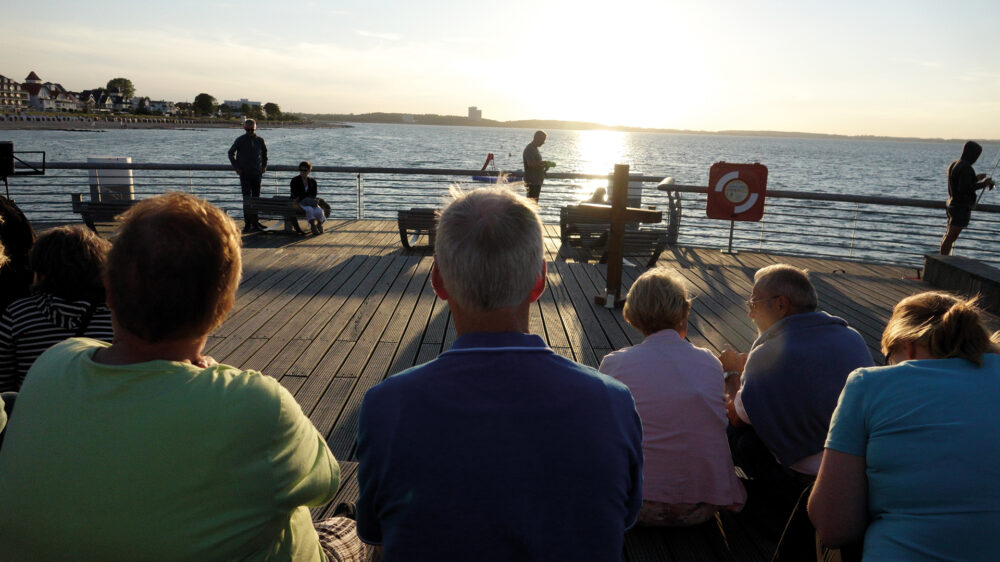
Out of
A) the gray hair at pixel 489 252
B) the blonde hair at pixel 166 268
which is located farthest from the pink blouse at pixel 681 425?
the blonde hair at pixel 166 268

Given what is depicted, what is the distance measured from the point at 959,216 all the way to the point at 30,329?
850 centimetres

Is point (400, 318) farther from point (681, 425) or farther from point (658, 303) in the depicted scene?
point (681, 425)

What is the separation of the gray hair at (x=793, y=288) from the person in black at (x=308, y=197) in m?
6.88

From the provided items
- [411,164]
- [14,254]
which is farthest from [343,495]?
[411,164]

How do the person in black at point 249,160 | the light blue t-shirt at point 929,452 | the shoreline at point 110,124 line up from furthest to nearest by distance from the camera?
the shoreline at point 110,124, the person in black at point 249,160, the light blue t-shirt at point 929,452

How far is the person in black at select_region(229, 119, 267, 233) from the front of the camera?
27.9 feet

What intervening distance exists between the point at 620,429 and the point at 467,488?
0.28 metres

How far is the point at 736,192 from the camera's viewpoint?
23.6 ft

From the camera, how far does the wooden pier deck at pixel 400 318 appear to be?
2.68 m

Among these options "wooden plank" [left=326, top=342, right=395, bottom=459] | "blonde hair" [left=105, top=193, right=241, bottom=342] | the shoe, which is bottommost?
"wooden plank" [left=326, top=342, right=395, bottom=459]

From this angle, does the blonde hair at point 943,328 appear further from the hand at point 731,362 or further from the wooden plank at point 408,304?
the wooden plank at point 408,304

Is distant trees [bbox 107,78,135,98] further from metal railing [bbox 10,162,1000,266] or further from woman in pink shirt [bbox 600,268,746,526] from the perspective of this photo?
woman in pink shirt [bbox 600,268,746,526]

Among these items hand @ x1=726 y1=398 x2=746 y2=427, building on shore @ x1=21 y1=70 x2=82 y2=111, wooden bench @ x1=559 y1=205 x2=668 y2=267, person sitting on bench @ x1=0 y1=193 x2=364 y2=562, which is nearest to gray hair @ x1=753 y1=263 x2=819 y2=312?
hand @ x1=726 y1=398 x2=746 y2=427

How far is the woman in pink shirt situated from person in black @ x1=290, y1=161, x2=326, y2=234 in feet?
22.4
